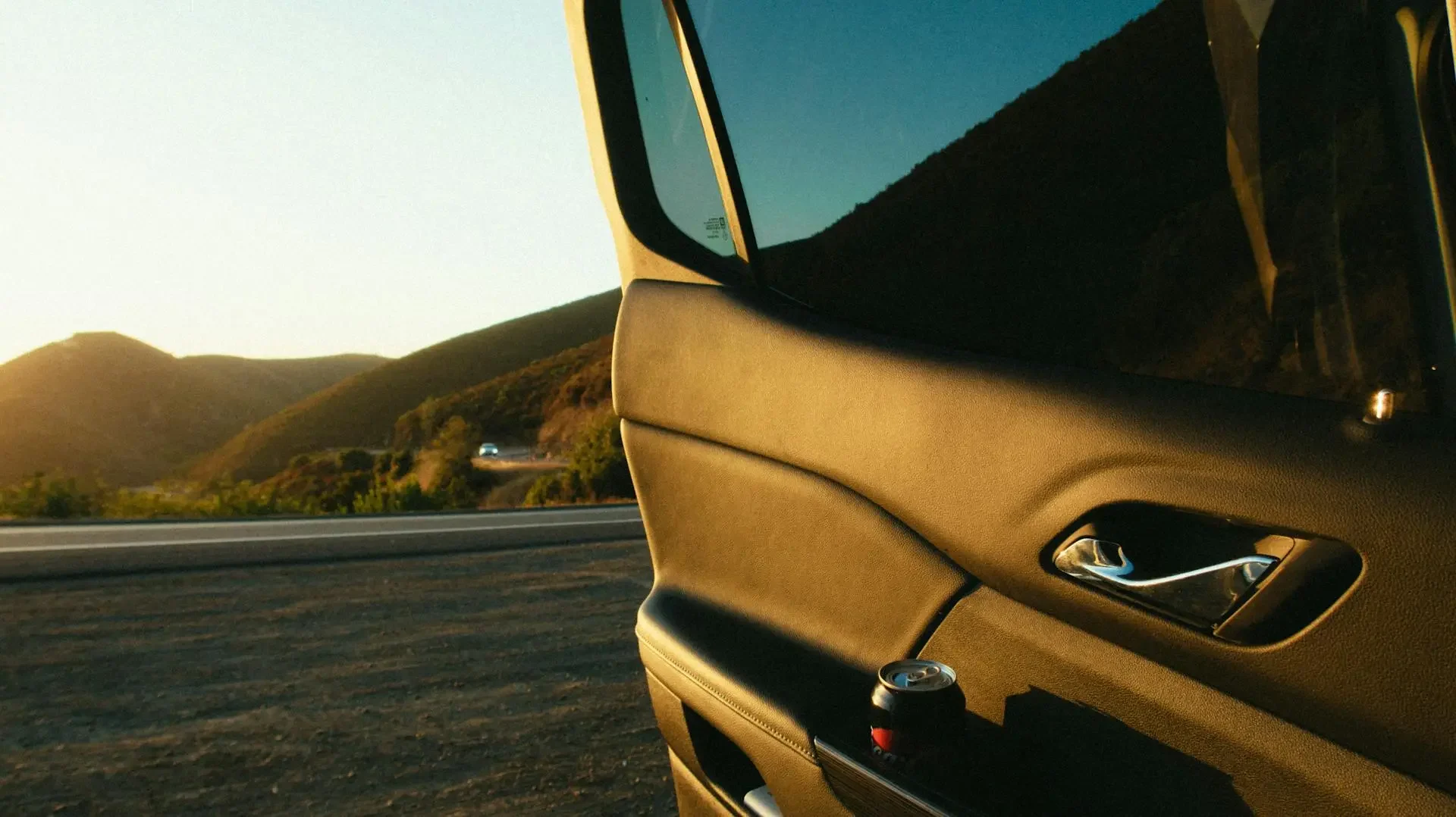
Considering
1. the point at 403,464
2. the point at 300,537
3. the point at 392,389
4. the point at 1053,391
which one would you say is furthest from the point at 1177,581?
the point at 392,389

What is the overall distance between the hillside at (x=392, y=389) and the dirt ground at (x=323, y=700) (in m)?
58.8

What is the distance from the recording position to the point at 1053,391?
1.29 m

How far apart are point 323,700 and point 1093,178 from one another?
315cm

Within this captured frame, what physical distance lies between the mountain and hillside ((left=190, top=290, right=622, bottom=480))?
828 centimetres

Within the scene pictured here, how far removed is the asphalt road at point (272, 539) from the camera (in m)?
5.88

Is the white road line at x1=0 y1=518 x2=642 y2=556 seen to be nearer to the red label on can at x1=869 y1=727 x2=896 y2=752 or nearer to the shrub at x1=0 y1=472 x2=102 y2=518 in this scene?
the red label on can at x1=869 y1=727 x2=896 y2=752

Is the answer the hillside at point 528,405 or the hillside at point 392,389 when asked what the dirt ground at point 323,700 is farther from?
the hillside at point 392,389

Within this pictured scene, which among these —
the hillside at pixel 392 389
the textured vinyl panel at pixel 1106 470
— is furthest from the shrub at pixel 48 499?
the hillside at pixel 392 389

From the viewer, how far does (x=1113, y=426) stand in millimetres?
1215

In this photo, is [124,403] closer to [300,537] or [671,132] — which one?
[300,537]

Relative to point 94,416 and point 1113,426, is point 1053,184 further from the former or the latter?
point 94,416

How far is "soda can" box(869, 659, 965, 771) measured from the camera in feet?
4.19

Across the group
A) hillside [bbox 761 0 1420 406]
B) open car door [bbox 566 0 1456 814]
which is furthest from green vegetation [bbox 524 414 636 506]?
hillside [bbox 761 0 1420 406]

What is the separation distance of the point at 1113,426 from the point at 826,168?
69 cm
